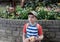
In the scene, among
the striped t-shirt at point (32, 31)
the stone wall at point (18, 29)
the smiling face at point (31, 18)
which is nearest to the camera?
the smiling face at point (31, 18)

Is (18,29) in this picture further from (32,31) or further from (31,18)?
(31,18)

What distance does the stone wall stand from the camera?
24.9 ft

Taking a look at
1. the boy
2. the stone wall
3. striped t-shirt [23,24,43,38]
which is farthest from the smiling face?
the stone wall

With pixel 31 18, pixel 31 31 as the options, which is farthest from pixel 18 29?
pixel 31 18

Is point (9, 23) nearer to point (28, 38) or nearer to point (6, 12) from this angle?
point (6, 12)

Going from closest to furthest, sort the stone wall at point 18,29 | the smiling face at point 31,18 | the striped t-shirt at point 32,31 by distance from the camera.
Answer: the smiling face at point 31,18, the striped t-shirt at point 32,31, the stone wall at point 18,29

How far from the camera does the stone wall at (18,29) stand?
758 centimetres

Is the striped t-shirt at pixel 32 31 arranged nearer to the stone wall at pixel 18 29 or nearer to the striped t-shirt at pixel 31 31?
the striped t-shirt at pixel 31 31

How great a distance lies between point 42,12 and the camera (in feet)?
27.2

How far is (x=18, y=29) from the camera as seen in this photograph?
25.7 feet

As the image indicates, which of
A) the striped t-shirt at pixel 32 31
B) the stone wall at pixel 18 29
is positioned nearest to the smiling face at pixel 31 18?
the striped t-shirt at pixel 32 31

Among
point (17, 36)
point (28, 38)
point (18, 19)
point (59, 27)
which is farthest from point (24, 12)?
point (28, 38)

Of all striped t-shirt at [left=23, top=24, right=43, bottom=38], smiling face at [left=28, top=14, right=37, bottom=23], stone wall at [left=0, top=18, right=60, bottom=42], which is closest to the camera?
smiling face at [left=28, top=14, right=37, bottom=23]

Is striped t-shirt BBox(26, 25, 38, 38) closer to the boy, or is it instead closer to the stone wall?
the boy
